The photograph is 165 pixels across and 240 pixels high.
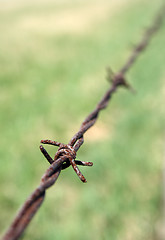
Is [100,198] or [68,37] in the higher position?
[68,37]

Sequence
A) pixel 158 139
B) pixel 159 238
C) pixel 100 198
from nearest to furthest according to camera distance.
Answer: pixel 159 238
pixel 100 198
pixel 158 139

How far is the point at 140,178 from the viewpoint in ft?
13.1

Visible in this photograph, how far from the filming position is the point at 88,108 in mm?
6590

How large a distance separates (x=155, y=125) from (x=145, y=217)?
7.65ft

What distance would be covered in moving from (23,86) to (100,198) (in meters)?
4.91

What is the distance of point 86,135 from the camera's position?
551cm

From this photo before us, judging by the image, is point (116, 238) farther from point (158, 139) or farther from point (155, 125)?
point (155, 125)

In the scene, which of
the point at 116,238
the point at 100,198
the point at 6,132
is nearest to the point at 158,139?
the point at 100,198

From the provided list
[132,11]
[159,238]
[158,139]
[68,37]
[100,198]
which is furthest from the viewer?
[132,11]

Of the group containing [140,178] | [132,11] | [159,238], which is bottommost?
[159,238]

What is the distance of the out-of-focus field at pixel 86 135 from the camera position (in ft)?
11.2

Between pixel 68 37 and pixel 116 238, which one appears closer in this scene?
pixel 116 238

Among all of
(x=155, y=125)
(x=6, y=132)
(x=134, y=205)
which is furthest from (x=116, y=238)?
(x=6, y=132)

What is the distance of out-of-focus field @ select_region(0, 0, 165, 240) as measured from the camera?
3.41 metres
